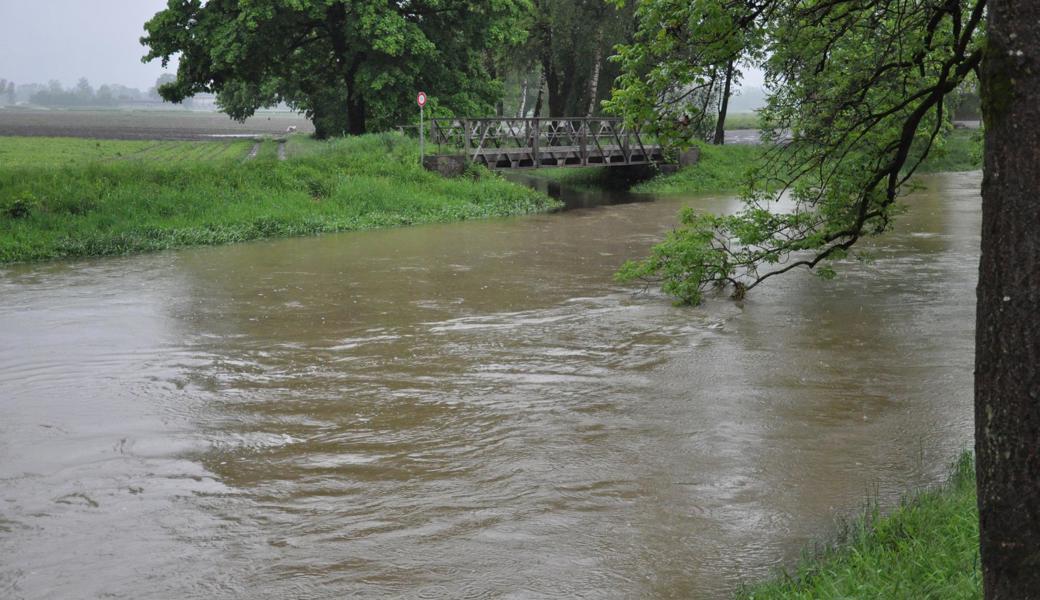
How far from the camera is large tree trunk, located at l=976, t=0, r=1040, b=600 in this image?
12.2 ft

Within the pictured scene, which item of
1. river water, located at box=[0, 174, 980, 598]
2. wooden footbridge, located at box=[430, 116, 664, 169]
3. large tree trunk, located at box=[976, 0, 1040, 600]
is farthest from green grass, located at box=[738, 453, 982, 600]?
wooden footbridge, located at box=[430, 116, 664, 169]

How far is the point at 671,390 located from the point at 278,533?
4.70m

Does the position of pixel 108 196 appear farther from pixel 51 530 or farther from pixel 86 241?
pixel 51 530

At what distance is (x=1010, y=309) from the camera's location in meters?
3.79

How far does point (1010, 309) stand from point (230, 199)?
76.4 ft

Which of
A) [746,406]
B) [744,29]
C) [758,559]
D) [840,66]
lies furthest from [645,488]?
[840,66]

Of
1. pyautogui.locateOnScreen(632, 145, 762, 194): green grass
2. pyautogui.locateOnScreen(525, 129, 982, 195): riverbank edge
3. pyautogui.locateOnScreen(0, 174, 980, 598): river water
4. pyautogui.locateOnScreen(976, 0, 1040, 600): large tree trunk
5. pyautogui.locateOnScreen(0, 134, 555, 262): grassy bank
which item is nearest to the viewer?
pyautogui.locateOnScreen(976, 0, 1040, 600): large tree trunk

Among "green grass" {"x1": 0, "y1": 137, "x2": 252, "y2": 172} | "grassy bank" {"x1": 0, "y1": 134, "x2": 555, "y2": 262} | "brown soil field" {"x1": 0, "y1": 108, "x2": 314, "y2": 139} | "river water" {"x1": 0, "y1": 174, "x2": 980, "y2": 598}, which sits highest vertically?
"brown soil field" {"x1": 0, "y1": 108, "x2": 314, "y2": 139}

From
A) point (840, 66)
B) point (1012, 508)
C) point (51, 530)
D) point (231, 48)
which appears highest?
point (231, 48)

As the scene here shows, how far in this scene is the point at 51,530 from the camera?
720 cm

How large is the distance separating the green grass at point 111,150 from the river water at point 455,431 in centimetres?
2208

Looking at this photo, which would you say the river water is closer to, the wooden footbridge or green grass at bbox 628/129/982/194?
the wooden footbridge

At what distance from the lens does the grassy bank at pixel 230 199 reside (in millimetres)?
21672

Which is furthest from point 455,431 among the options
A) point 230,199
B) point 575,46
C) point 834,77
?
point 575,46
